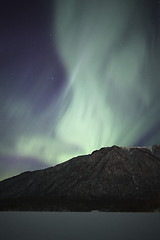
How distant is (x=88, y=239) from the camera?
49312mm

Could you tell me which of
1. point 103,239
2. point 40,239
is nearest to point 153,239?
point 103,239

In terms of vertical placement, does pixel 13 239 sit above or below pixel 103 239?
above

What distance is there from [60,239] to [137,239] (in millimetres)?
14405

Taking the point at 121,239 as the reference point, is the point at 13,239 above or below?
above

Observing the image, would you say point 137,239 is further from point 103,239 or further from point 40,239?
point 40,239

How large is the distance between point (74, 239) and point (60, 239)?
9.33 ft

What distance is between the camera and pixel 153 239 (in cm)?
4688

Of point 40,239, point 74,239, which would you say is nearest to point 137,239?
point 74,239

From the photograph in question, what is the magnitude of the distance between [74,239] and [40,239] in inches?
252

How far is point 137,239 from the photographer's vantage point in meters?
48.4

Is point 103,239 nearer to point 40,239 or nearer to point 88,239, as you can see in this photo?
point 88,239

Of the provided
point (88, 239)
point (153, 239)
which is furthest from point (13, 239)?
point (153, 239)

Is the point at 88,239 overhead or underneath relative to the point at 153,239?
overhead

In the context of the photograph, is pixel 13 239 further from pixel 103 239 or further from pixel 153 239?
pixel 153 239
